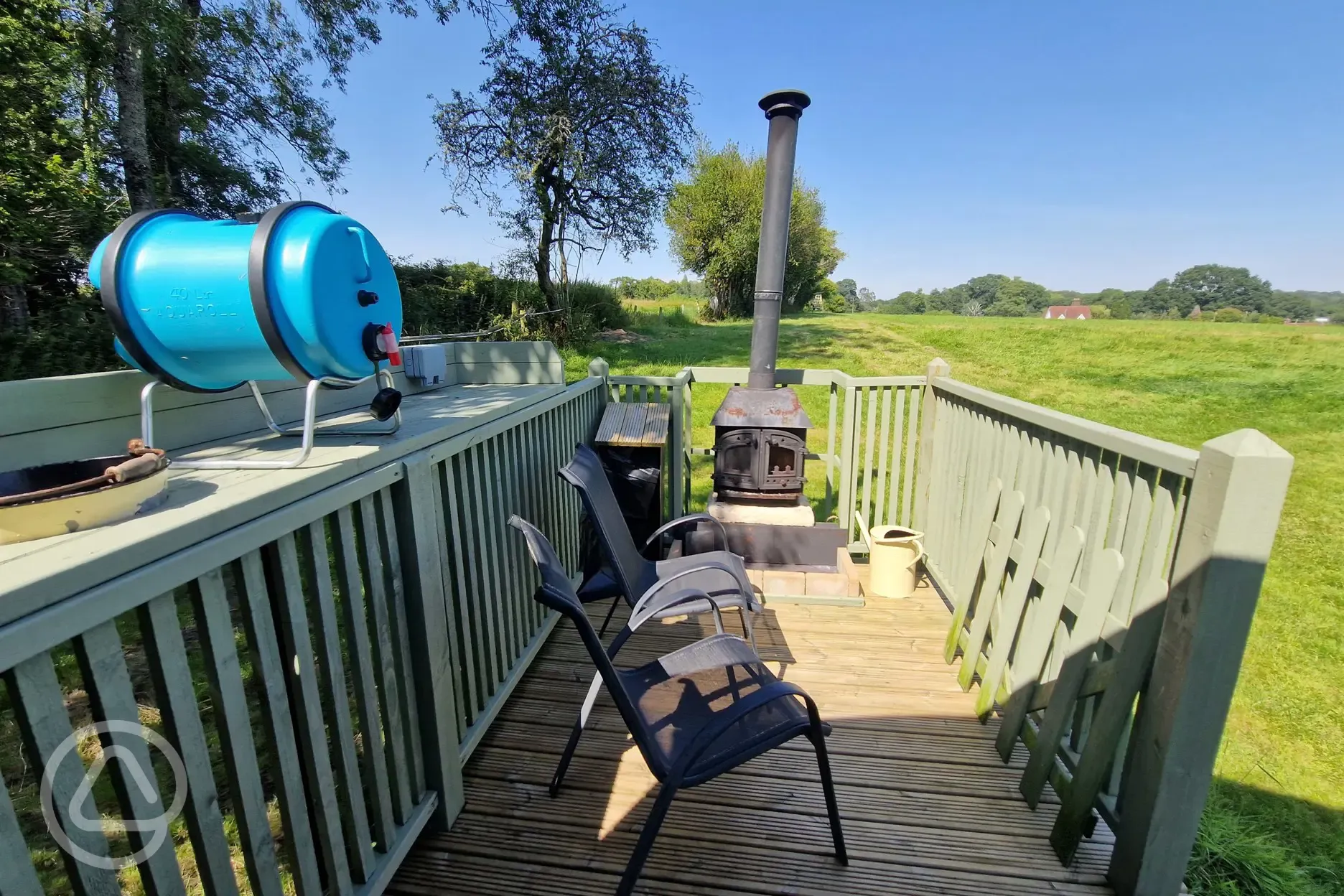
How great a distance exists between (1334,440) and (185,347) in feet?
39.2

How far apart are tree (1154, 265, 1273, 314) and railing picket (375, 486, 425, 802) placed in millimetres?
37779

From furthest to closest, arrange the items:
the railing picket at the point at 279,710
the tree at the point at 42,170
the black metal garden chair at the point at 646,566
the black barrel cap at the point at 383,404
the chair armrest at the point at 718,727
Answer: the tree at the point at 42,170
the black metal garden chair at the point at 646,566
the black barrel cap at the point at 383,404
the chair armrest at the point at 718,727
the railing picket at the point at 279,710

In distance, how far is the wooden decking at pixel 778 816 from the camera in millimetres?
1634

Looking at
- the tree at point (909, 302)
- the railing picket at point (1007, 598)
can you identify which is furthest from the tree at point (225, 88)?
the tree at point (909, 302)

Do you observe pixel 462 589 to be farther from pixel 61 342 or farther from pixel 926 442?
pixel 61 342

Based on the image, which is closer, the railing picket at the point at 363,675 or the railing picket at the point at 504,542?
the railing picket at the point at 363,675

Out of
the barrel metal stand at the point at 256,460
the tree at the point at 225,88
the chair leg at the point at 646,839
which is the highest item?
the tree at the point at 225,88

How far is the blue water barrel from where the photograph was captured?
4.28ft

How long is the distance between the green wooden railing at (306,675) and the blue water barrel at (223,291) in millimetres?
365

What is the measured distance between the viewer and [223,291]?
131 centimetres

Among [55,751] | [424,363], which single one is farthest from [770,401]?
[55,751]

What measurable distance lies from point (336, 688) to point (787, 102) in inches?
145

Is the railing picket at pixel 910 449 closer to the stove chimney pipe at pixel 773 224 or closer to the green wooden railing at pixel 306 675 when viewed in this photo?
the stove chimney pipe at pixel 773 224

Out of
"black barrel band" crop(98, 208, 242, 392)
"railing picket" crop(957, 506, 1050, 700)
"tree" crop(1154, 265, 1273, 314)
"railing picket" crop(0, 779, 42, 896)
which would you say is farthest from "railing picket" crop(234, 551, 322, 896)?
"tree" crop(1154, 265, 1273, 314)
